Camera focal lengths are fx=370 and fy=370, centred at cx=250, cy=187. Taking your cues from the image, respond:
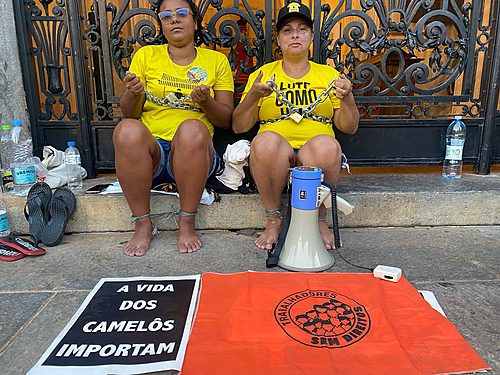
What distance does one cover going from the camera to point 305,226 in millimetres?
1693

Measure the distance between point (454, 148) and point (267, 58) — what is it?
4.71ft

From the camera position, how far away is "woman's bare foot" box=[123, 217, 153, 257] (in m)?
1.92

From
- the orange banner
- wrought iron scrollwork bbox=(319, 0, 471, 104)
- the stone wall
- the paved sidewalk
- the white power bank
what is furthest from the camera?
wrought iron scrollwork bbox=(319, 0, 471, 104)

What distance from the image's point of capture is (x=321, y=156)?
186cm

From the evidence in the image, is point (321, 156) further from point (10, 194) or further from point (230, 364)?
point (10, 194)

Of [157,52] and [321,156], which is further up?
[157,52]

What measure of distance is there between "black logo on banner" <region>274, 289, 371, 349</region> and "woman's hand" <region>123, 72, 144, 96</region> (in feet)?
4.18

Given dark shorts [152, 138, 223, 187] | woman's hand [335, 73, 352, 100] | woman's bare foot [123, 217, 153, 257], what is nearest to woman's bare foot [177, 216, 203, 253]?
woman's bare foot [123, 217, 153, 257]

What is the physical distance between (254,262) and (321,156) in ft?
2.05

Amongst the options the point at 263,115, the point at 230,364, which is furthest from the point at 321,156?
the point at 230,364

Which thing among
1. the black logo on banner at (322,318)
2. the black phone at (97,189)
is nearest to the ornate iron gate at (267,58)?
the black phone at (97,189)

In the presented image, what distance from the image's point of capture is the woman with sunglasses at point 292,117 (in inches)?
73.9

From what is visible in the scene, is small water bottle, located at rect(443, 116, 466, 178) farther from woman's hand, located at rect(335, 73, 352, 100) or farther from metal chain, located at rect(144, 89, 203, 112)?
metal chain, located at rect(144, 89, 203, 112)

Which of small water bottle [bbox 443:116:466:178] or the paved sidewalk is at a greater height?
small water bottle [bbox 443:116:466:178]
